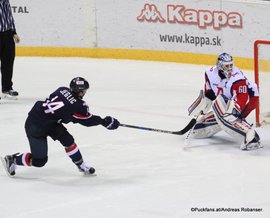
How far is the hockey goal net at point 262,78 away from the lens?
6.60 m

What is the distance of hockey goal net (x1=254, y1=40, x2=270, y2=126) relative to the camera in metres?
6.60

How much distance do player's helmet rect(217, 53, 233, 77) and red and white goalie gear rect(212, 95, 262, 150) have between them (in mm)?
194

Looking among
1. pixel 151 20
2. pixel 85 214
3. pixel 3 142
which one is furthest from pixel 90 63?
pixel 85 214

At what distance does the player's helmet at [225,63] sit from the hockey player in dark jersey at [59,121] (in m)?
1.21

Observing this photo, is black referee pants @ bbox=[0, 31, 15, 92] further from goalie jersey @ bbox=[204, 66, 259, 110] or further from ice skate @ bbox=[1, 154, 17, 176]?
ice skate @ bbox=[1, 154, 17, 176]

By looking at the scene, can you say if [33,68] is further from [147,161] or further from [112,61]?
[147,161]

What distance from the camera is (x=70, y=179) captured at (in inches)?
206

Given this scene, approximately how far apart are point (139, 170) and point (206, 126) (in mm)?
1018

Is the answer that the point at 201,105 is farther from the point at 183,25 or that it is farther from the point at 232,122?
the point at 183,25

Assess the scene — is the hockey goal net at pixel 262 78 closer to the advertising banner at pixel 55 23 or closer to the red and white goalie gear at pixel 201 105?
the red and white goalie gear at pixel 201 105

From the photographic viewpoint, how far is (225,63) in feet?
19.4

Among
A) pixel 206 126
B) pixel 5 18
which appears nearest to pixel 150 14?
pixel 5 18

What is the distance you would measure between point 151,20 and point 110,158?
13.7 ft

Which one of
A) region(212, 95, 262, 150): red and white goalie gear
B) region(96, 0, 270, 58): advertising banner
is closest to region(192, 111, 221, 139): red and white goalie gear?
region(212, 95, 262, 150): red and white goalie gear
